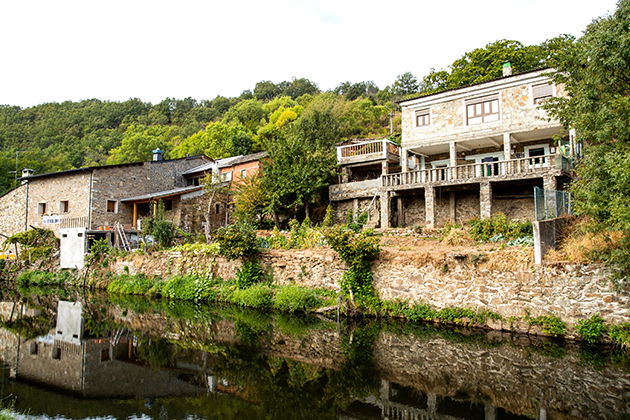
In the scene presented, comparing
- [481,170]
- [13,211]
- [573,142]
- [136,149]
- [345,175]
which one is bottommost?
[13,211]

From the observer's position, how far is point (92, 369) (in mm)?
10773

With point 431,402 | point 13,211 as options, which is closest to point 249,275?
point 431,402

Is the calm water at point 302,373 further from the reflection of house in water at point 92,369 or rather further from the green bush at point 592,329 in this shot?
the green bush at point 592,329

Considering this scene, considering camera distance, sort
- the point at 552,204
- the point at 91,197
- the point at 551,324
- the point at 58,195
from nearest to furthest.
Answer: the point at 551,324
the point at 552,204
the point at 91,197
the point at 58,195

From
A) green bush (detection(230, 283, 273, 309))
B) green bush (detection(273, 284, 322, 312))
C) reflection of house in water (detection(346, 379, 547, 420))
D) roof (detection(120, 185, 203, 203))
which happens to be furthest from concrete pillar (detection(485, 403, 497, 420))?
roof (detection(120, 185, 203, 203))

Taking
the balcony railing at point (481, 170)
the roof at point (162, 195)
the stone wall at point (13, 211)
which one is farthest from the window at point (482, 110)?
the stone wall at point (13, 211)

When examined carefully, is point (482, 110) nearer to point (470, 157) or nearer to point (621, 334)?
point (470, 157)

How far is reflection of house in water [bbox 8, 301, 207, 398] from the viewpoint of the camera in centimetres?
923

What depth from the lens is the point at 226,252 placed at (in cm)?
1920

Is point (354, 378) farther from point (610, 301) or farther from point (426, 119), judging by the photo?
point (426, 119)

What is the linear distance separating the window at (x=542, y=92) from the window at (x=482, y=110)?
182 centimetres

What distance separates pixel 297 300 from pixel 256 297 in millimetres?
2180

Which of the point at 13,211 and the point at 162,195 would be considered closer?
the point at 162,195

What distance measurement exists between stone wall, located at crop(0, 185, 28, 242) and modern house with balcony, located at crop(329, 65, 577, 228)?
26.1 meters
